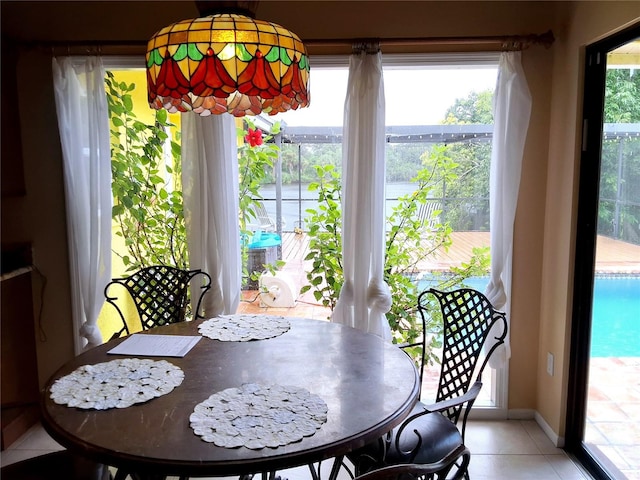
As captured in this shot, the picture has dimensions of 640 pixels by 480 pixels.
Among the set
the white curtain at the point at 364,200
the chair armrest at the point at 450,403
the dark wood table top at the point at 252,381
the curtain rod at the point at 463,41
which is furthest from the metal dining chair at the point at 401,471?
the curtain rod at the point at 463,41

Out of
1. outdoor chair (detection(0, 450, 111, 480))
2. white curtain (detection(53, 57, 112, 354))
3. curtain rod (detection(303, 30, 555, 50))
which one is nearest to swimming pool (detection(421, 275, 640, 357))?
curtain rod (detection(303, 30, 555, 50))

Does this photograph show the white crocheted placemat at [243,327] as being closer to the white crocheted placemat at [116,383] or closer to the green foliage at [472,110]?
the white crocheted placemat at [116,383]

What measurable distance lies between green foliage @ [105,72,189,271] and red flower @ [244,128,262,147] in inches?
17.2

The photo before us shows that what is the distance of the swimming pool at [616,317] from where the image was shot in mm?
2170

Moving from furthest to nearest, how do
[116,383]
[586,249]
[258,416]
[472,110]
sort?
[472,110] → [586,249] → [116,383] → [258,416]

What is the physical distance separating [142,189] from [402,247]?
1.73 m

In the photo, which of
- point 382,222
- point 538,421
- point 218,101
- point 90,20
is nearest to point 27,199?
point 90,20

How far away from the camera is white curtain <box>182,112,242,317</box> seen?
8.90 ft

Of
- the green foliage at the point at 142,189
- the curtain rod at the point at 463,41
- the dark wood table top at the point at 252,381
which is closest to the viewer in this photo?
the dark wood table top at the point at 252,381

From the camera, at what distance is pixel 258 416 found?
143 centimetres

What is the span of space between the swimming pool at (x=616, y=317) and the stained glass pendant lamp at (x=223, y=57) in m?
1.76

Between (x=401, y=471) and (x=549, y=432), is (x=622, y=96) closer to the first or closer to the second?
(x=549, y=432)

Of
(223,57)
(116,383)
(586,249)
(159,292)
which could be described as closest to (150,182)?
(159,292)

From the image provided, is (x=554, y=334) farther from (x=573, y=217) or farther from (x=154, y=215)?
(x=154, y=215)
